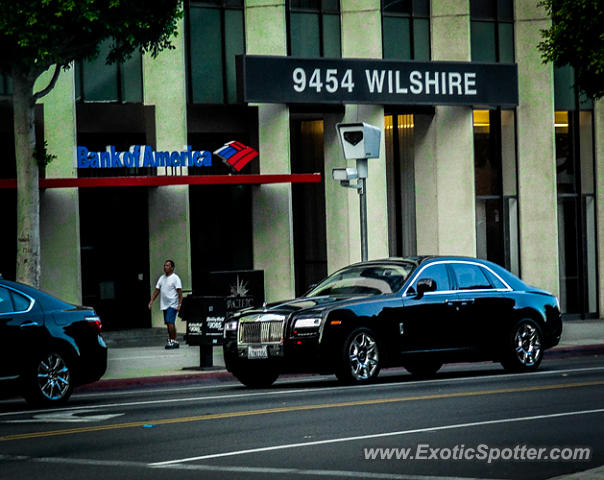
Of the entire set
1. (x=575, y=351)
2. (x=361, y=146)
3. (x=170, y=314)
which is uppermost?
(x=361, y=146)

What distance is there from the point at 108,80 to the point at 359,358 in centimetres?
1355

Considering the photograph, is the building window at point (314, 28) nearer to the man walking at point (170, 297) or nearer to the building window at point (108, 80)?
the building window at point (108, 80)

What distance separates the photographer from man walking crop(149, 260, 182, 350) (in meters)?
25.2

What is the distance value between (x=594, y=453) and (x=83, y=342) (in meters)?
7.39

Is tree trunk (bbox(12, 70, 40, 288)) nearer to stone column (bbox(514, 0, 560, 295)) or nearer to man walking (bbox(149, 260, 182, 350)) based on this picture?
man walking (bbox(149, 260, 182, 350))

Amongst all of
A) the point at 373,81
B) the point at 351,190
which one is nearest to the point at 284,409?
the point at 351,190

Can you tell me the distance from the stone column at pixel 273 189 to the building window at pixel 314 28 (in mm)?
457

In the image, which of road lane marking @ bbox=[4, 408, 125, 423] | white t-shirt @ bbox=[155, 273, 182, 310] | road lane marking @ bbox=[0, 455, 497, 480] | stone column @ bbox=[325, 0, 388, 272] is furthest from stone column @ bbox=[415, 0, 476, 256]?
road lane marking @ bbox=[0, 455, 497, 480]

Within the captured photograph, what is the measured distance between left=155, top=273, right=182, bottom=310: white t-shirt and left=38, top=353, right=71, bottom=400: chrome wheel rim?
10018 millimetres

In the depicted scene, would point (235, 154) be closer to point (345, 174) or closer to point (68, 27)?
point (345, 174)

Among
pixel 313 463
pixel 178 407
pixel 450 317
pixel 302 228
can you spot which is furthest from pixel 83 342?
pixel 302 228

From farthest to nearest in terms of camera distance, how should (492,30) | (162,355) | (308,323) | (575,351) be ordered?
(492,30) < (575,351) < (162,355) < (308,323)

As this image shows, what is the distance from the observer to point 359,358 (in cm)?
1650

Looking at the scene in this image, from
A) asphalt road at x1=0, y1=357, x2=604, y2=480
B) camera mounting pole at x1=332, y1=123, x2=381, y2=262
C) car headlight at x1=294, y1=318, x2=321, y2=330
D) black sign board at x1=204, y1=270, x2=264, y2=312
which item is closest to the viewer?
asphalt road at x1=0, y1=357, x2=604, y2=480
